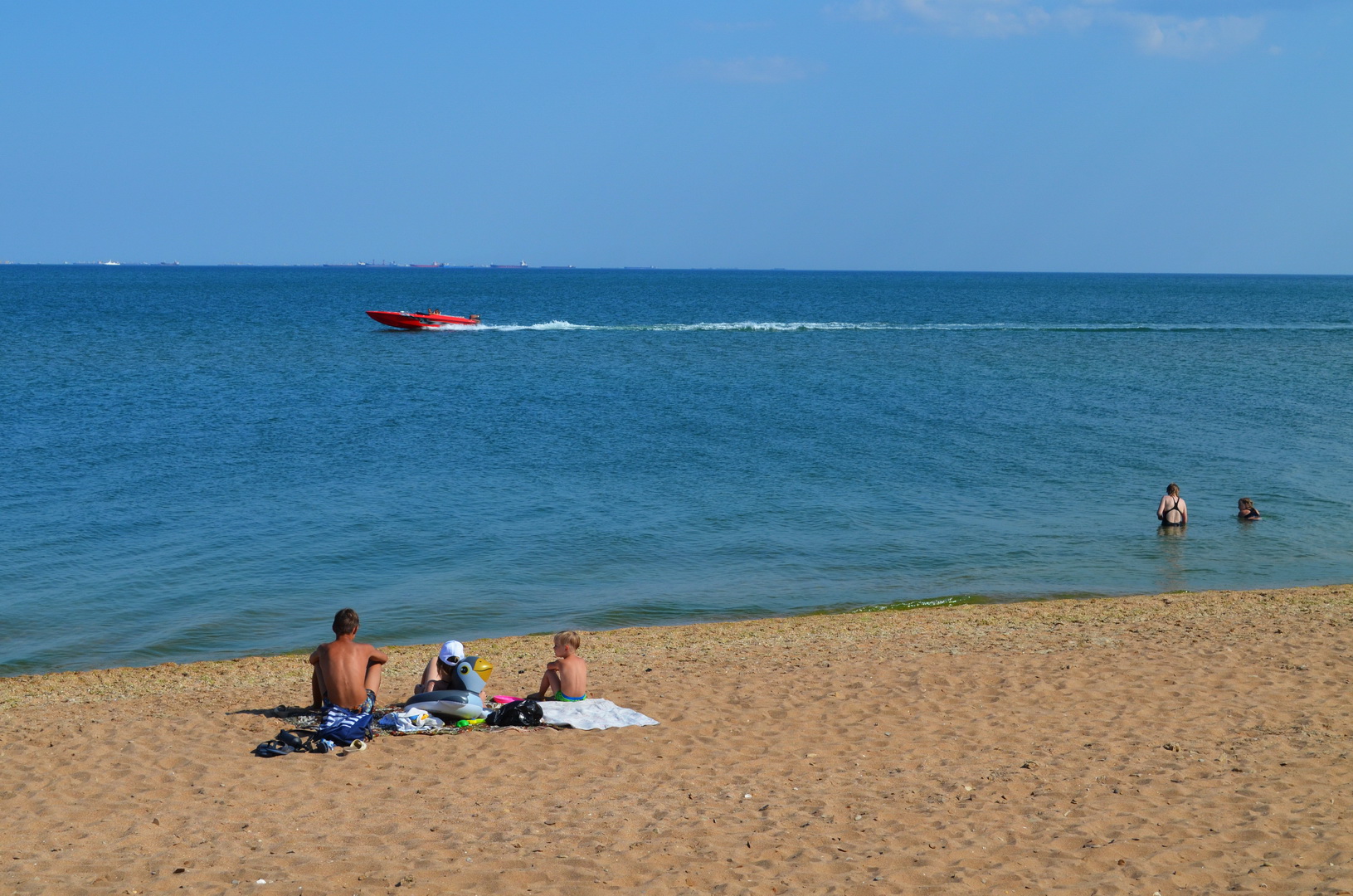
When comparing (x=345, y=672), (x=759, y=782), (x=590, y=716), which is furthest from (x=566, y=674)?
(x=759, y=782)

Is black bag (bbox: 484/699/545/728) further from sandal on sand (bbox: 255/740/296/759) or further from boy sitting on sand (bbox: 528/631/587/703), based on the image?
sandal on sand (bbox: 255/740/296/759)

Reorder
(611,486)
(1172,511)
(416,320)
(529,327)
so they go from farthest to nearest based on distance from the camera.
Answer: (529,327), (416,320), (611,486), (1172,511)

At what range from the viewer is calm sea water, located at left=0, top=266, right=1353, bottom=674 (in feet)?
54.2

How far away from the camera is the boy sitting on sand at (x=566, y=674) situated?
982cm

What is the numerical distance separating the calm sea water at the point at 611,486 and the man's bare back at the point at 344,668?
545 cm

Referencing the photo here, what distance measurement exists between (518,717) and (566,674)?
0.59 m

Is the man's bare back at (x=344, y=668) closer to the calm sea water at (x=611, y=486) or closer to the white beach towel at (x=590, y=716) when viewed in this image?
the white beach towel at (x=590, y=716)

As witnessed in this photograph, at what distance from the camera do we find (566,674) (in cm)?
988

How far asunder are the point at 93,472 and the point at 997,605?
67.0ft

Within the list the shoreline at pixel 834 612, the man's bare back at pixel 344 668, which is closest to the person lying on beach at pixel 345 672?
the man's bare back at pixel 344 668

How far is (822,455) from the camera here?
28.2 m

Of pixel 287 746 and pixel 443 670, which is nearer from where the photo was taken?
pixel 287 746

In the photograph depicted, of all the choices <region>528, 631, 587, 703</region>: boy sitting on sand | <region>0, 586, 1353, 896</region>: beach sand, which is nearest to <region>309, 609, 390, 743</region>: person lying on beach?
<region>0, 586, 1353, 896</region>: beach sand

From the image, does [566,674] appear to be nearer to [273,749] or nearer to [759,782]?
[759,782]
